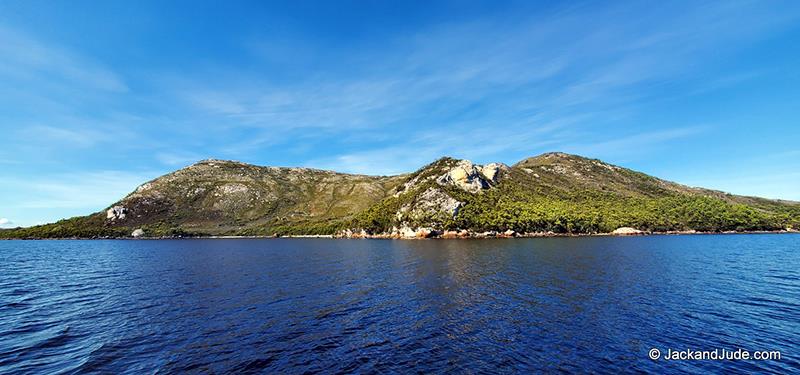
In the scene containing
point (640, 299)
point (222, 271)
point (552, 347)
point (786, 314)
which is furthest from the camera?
point (222, 271)

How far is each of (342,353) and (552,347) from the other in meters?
16.7

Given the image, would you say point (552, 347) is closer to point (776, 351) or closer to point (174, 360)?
point (776, 351)

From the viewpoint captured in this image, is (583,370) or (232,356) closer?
(583,370)

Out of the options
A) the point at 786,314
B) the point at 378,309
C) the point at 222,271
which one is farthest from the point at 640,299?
the point at 222,271

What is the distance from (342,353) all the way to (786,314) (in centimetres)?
4643

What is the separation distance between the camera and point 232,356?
25.7m

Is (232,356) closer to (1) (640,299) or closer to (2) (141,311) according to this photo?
(2) (141,311)

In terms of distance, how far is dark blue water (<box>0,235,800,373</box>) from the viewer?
24641mm

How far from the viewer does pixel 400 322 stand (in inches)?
1375

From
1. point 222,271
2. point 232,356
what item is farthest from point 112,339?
point 222,271

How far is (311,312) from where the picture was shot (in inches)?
1532

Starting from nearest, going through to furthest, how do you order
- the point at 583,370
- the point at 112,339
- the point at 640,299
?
the point at 583,370
the point at 112,339
the point at 640,299

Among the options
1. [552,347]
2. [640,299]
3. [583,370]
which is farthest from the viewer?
[640,299]

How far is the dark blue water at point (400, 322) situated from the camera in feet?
80.8
